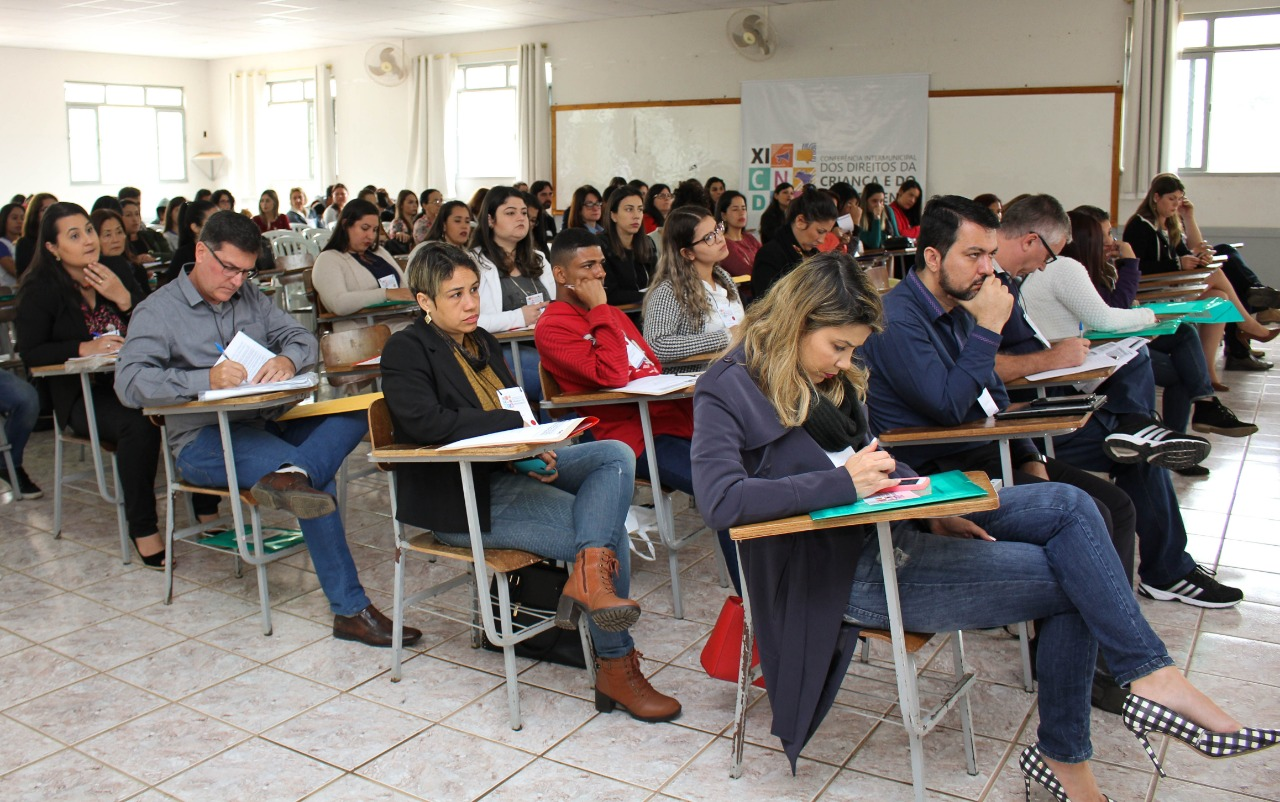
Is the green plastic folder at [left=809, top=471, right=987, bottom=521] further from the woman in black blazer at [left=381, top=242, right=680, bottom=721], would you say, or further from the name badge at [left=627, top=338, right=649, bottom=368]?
the name badge at [left=627, top=338, right=649, bottom=368]

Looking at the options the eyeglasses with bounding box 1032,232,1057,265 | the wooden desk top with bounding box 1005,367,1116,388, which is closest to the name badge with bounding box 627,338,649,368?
the wooden desk top with bounding box 1005,367,1116,388

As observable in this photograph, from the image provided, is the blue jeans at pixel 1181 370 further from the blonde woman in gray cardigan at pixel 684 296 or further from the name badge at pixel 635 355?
the name badge at pixel 635 355

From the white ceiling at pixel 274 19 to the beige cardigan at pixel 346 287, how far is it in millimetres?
6233

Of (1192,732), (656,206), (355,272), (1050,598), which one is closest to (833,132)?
(656,206)

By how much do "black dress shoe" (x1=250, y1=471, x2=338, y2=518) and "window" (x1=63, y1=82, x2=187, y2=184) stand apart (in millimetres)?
13845

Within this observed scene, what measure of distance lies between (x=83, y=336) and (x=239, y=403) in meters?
1.31

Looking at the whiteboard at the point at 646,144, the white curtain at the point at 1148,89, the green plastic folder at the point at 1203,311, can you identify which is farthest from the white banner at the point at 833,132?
the green plastic folder at the point at 1203,311

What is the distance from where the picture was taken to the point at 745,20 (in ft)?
34.0

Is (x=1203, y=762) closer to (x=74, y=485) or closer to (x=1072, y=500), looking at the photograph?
(x=1072, y=500)

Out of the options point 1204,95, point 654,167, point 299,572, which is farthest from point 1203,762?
point 654,167

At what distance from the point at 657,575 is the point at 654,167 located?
8.63 metres

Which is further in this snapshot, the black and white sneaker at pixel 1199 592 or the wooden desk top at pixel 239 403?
the black and white sneaker at pixel 1199 592

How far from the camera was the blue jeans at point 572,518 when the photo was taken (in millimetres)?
2482

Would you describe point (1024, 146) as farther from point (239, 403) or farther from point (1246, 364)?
point (239, 403)
